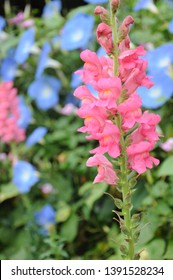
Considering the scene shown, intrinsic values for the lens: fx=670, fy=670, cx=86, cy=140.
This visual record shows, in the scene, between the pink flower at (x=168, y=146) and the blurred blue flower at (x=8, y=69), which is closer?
the pink flower at (x=168, y=146)

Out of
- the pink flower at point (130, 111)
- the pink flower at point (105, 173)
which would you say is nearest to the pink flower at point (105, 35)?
the pink flower at point (130, 111)

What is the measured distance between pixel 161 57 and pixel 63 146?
0.60 m

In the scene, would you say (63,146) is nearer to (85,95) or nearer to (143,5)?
(143,5)

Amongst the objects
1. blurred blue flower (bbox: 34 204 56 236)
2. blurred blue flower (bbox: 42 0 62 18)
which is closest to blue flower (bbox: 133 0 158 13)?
blurred blue flower (bbox: 42 0 62 18)

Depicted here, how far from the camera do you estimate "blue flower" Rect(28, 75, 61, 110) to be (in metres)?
2.87

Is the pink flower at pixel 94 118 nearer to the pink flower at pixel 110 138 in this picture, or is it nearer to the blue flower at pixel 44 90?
the pink flower at pixel 110 138

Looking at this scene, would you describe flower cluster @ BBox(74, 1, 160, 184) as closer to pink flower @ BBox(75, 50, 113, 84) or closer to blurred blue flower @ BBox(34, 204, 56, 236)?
pink flower @ BBox(75, 50, 113, 84)

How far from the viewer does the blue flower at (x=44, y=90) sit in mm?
2871

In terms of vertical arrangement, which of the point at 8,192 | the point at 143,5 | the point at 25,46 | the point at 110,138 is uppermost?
the point at 143,5

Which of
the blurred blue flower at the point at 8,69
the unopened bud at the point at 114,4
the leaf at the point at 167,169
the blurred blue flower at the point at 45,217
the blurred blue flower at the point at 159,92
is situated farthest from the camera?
the blurred blue flower at the point at 8,69

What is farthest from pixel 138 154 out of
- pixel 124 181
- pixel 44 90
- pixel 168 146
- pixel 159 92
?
pixel 44 90

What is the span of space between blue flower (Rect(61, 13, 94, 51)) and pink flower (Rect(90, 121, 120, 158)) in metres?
1.36

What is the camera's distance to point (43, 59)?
2.84m

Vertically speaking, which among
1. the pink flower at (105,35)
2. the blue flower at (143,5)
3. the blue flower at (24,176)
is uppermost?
the blue flower at (143,5)
